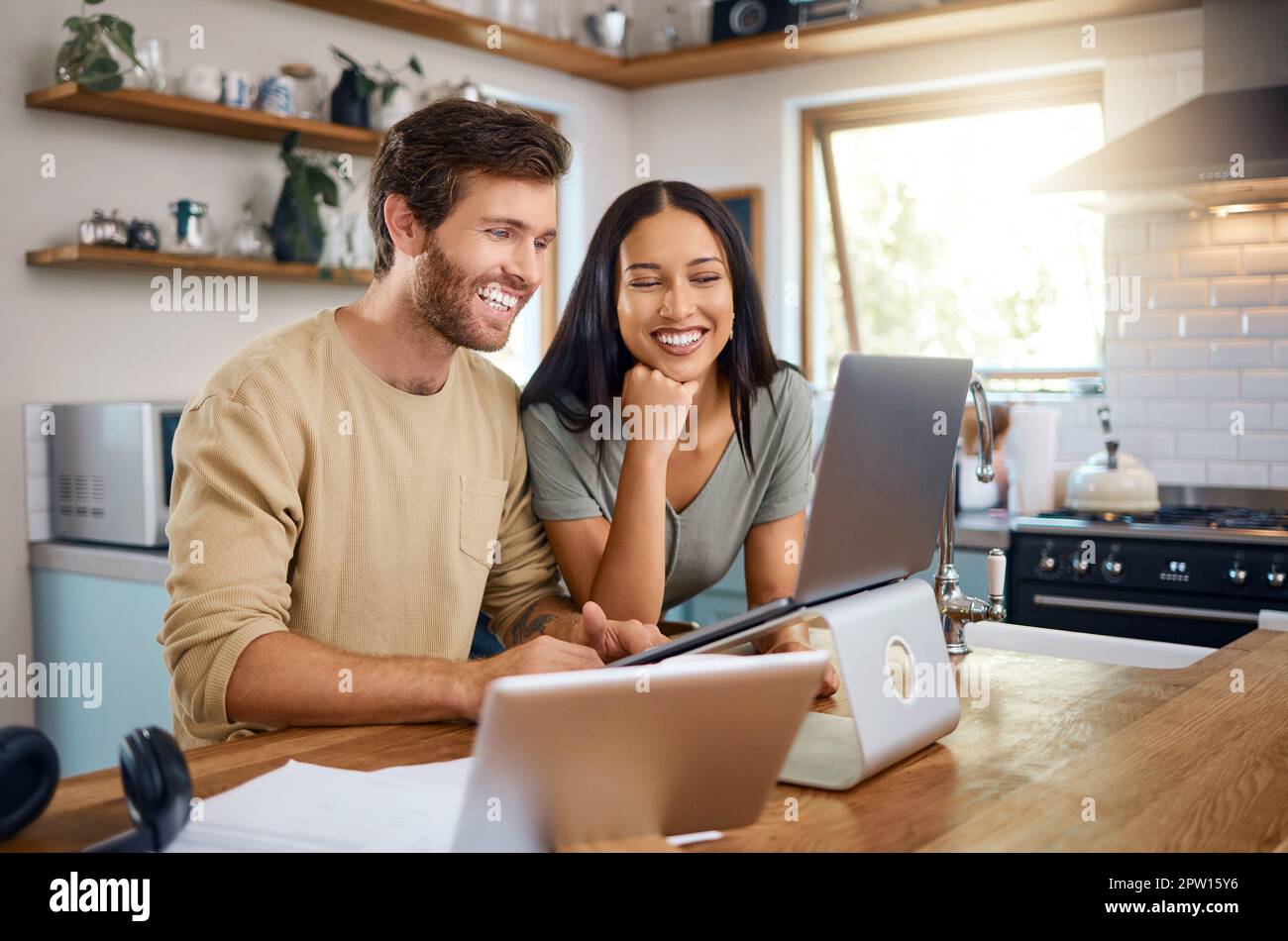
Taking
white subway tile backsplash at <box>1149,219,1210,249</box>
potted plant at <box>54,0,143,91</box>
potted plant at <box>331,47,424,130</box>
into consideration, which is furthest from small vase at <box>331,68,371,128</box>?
white subway tile backsplash at <box>1149,219,1210,249</box>

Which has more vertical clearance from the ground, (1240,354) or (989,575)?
(1240,354)

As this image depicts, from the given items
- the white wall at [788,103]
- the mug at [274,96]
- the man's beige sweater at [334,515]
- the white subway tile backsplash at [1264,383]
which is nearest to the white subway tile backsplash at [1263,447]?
the white subway tile backsplash at [1264,383]

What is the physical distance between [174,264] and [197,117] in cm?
42

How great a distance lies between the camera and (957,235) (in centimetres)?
468

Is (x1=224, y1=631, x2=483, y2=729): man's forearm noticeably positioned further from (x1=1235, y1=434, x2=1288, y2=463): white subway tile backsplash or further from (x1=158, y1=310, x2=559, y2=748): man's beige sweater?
(x1=1235, y1=434, x2=1288, y2=463): white subway tile backsplash

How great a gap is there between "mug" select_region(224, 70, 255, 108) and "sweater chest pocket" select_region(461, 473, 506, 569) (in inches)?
81.2

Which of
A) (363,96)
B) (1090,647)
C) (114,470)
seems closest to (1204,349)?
(1090,647)

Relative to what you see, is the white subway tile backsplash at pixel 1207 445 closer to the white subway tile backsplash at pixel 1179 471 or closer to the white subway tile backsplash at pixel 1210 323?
the white subway tile backsplash at pixel 1179 471

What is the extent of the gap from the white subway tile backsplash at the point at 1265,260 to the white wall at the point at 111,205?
9.40 ft

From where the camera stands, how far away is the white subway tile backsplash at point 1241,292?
3.85 m

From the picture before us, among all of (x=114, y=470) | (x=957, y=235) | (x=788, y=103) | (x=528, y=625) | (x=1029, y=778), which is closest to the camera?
(x=1029, y=778)

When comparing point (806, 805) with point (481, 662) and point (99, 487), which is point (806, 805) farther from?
point (99, 487)

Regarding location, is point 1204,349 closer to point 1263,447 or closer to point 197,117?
point 1263,447

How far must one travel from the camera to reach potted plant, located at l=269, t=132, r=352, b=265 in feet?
11.9
